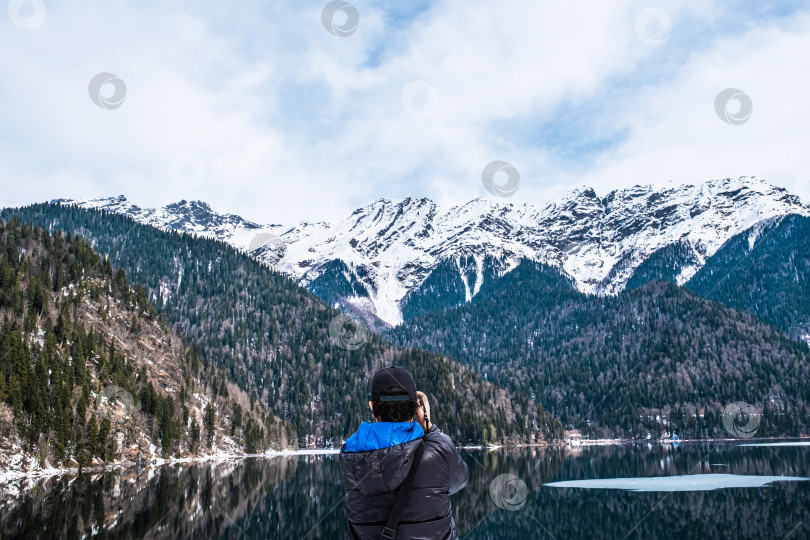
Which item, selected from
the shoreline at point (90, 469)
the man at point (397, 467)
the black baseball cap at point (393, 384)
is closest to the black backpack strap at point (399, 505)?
the man at point (397, 467)

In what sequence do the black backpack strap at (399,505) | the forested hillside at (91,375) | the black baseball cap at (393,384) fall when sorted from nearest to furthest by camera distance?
the black backpack strap at (399,505) < the black baseball cap at (393,384) < the forested hillside at (91,375)

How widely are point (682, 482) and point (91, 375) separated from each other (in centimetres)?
8964

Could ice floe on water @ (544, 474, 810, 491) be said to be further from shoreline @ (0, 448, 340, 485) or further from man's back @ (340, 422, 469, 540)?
man's back @ (340, 422, 469, 540)

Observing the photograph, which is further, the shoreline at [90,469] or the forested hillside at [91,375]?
the forested hillside at [91,375]

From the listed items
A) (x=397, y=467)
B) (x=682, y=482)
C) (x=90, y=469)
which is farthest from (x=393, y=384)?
(x=90, y=469)

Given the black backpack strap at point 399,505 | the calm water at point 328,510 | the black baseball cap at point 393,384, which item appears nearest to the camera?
the black backpack strap at point 399,505

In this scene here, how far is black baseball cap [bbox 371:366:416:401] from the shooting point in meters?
8.12

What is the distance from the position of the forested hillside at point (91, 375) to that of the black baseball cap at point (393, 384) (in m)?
88.6

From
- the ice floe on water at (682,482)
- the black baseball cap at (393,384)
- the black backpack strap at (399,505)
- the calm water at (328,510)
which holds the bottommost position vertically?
the ice floe on water at (682,482)

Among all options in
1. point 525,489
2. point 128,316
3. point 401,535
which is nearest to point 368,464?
point 401,535

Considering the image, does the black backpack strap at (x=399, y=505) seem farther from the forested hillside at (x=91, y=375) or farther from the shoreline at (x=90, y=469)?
the forested hillside at (x=91, y=375)

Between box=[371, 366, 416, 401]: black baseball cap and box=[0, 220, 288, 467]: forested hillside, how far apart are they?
88.6 metres

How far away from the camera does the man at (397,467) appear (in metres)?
7.75

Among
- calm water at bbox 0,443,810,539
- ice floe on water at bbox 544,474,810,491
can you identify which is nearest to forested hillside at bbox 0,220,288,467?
calm water at bbox 0,443,810,539
